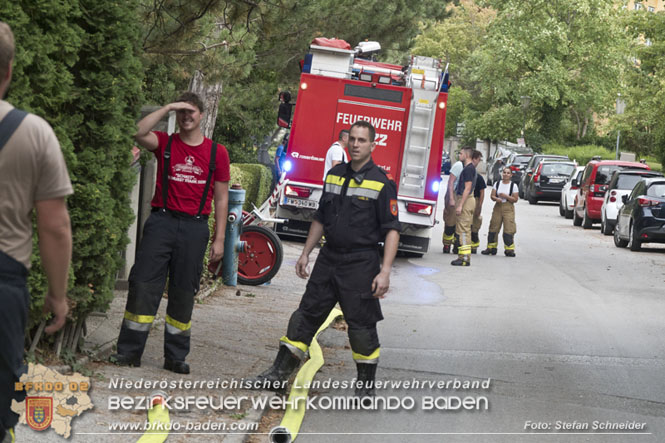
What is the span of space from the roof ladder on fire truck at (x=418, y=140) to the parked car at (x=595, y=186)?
13.0 metres

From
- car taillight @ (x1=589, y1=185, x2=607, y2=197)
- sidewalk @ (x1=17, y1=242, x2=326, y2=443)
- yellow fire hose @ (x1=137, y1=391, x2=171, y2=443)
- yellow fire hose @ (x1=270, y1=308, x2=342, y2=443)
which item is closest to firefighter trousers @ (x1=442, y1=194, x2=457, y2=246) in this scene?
sidewalk @ (x1=17, y1=242, x2=326, y2=443)

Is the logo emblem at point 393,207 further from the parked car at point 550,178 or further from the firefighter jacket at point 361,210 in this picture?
the parked car at point 550,178

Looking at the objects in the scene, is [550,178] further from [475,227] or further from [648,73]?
[475,227]

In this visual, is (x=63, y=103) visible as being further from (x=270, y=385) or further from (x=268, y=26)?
(x=268, y=26)

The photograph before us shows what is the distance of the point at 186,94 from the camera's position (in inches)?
286

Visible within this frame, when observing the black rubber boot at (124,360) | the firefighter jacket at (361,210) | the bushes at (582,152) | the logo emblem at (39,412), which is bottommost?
the black rubber boot at (124,360)

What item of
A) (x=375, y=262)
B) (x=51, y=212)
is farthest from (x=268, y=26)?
(x=51, y=212)

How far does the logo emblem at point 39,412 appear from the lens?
5676 millimetres

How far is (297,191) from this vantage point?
58.1 ft

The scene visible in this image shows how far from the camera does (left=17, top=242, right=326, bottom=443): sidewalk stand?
6.01 metres

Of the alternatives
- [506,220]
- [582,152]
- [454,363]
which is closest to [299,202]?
[506,220]

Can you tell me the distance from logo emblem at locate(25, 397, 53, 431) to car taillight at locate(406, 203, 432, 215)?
11808 mm

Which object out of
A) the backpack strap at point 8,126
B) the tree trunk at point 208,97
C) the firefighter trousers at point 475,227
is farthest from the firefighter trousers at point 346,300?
the firefighter trousers at point 475,227

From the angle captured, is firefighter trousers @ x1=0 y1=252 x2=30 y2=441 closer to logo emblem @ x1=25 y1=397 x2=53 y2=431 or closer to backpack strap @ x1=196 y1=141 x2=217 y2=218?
logo emblem @ x1=25 y1=397 x2=53 y2=431
